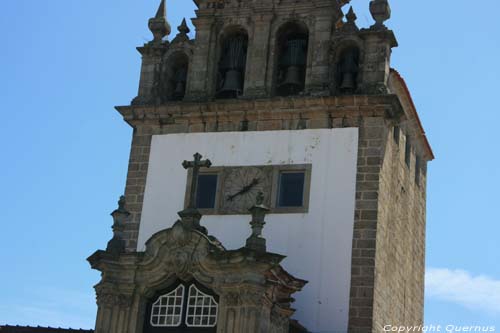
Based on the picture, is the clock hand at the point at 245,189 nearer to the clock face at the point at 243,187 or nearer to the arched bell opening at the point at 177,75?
the clock face at the point at 243,187

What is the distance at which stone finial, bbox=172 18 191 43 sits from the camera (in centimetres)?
2542

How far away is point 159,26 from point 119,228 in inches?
243

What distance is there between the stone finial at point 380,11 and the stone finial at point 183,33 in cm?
459

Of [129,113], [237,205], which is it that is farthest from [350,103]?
[129,113]

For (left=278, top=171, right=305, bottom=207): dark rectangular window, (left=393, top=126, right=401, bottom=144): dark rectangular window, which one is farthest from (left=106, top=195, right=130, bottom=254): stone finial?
(left=393, top=126, right=401, bottom=144): dark rectangular window

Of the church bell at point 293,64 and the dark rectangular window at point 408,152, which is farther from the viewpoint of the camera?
the dark rectangular window at point 408,152

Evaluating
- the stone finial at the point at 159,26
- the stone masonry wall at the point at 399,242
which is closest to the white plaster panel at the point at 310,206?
the stone masonry wall at the point at 399,242

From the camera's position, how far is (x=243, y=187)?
23.3 metres

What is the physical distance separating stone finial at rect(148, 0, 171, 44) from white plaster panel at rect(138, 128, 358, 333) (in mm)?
2703

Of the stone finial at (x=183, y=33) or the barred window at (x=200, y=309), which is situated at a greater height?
the stone finial at (x=183, y=33)

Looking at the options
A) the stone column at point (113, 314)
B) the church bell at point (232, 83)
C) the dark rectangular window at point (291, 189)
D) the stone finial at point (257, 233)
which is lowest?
the stone column at point (113, 314)

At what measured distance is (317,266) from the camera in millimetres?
22094

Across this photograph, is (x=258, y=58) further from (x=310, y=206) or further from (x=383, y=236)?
(x=383, y=236)

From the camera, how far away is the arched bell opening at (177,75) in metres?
25.3
